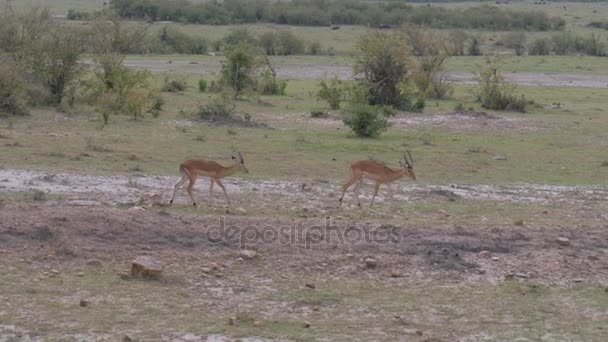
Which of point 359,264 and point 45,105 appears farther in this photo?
point 45,105

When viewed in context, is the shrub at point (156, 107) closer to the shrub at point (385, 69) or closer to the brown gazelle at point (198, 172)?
the shrub at point (385, 69)

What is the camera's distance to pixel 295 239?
11.5 m

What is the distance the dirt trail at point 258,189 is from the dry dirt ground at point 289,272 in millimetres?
124

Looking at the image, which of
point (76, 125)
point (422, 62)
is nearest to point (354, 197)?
point (76, 125)

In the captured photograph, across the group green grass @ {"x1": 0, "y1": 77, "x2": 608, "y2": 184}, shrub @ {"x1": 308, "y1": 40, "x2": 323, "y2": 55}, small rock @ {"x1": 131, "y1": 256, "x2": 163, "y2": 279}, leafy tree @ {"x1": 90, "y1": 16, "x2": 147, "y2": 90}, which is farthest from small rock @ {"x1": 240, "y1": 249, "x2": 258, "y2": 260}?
shrub @ {"x1": 308, "y1": 40, "x2": 323, "y2": 55}

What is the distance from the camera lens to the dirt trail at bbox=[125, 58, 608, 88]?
39781 millimetres

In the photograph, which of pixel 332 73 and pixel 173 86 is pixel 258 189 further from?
pixel 332 73

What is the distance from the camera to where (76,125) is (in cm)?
2219

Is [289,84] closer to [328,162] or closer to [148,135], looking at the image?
[148,135]

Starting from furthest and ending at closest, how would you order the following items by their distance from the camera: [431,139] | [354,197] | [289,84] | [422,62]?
[289,84] < [422,62] < [431,139] < [354,197]

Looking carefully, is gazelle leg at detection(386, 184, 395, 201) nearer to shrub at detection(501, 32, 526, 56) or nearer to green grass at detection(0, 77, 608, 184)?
green grass at detection(0, 77, 608, 184)

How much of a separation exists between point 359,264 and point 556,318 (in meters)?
2.16

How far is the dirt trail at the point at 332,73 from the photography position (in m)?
39.8

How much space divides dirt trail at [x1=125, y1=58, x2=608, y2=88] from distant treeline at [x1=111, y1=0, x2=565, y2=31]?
24.9m
